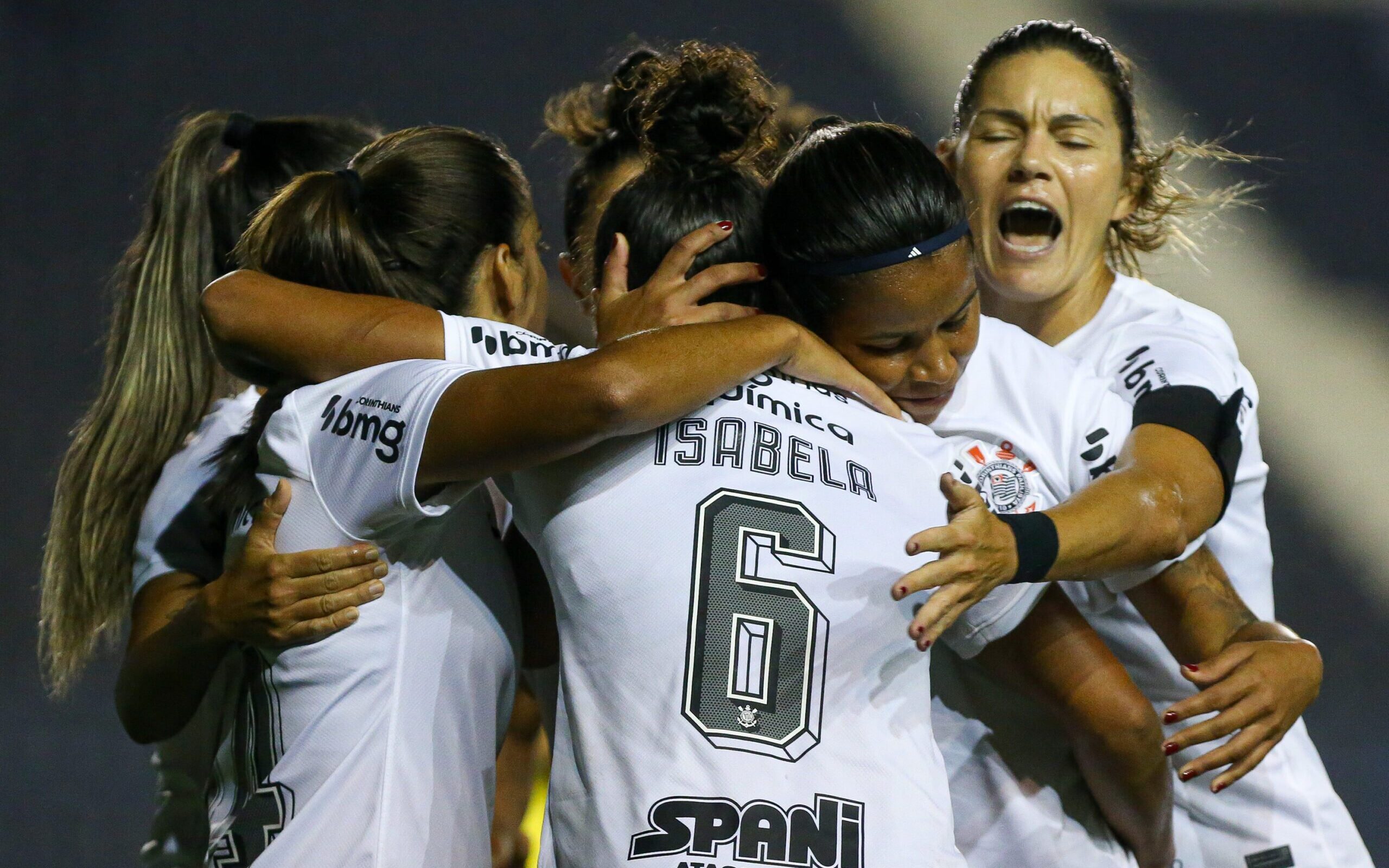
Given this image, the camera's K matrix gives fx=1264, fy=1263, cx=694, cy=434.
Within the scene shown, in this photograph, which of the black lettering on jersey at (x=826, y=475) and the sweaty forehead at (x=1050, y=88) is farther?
the sweaty forehead at (x=1050, y=88)

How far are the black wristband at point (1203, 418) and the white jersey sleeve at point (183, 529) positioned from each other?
1175 mm

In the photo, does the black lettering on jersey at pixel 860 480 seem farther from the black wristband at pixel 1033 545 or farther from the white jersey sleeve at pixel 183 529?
the white jersey sleeve at pixel 183 529

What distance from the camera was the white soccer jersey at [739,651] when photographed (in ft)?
3.67

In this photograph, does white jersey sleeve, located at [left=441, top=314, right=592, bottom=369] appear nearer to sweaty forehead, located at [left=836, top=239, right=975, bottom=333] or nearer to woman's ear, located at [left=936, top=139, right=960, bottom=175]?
sweaty forehead, located at [left=836, top=239, right=975, bottom=333]

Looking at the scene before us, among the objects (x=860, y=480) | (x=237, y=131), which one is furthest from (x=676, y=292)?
(x=237, y=131)

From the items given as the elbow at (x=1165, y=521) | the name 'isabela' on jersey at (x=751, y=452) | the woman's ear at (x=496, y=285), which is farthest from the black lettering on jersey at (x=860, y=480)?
the woman's ear at (x=496, y=285)

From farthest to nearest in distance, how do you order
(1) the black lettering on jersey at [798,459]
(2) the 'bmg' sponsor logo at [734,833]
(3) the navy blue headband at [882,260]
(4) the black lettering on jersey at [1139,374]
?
(4) the black lettering on jersey at [1139,374]
(3) the navy blue headband at [882,260]
(1) the black lettering on jersey at [798,459]
(2) the 'bmg' sponsor logo at [734,833]

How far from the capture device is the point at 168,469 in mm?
1765

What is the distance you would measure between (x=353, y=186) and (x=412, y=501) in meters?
0.49

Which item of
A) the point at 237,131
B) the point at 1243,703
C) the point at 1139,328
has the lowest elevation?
the point at 1243,703

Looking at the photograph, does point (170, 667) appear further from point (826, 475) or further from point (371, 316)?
point (826, 475)

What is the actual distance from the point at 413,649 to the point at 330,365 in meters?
0.32

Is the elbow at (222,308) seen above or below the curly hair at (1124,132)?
below

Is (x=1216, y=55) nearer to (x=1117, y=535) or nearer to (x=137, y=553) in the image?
(x=1117, y=535)
